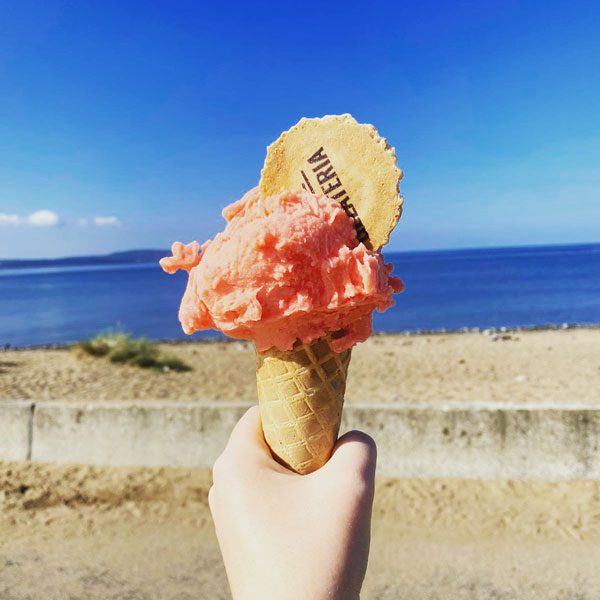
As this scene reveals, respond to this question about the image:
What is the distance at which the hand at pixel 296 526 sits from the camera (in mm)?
1406

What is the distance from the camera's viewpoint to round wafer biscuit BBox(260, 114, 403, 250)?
78.3 inches

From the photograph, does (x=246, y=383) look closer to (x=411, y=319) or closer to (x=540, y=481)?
(x=540, y=481)

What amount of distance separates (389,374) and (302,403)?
28.9 ft

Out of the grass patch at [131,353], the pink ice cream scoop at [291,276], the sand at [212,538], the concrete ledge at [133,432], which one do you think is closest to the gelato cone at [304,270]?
the pink ice cream scoop at [291,276]

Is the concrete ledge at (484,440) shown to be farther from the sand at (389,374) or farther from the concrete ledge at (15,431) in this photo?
the concrete ledge at (15,431)

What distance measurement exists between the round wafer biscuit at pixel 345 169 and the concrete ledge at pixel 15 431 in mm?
5275

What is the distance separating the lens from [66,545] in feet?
15.6

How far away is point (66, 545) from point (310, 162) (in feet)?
14.6

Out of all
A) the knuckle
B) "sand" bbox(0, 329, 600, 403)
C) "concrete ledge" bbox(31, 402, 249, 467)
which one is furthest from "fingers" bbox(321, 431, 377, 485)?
"sand" bbox(0, 329, 600, 403)

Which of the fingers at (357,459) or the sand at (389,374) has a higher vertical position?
the fingers at (357,459)

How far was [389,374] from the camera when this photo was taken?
10.6 meters

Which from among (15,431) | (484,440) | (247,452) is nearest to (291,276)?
(247,452)

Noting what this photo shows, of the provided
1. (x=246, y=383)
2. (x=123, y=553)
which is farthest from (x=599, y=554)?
(x=246, y=383)

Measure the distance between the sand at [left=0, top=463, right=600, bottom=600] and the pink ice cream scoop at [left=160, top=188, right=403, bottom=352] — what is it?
10.2 feet
